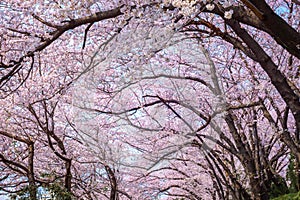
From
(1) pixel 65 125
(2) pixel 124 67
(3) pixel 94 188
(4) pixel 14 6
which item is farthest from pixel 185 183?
(4) pixel 14 6

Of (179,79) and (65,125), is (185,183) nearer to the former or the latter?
(65,125)

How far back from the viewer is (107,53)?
5.10 metres

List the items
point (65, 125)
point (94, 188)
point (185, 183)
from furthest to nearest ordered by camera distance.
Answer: point (185, 183)
point (94, 188)
point (65, 125)

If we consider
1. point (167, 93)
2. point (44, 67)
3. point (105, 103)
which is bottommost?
point (105, 103)

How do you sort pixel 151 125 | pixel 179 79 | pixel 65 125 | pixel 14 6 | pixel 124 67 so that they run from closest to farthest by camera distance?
pixel 14 6 → pixel 124 67 → pixel 179 79 → pixel 151 125 → pixel 65 125

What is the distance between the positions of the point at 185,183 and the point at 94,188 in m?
3.85

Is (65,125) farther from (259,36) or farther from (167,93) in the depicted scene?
(259,36)

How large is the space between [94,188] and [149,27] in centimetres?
747

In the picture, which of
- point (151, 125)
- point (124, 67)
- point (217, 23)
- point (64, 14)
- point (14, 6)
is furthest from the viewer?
point (151, 125)

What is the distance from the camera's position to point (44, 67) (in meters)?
8.85

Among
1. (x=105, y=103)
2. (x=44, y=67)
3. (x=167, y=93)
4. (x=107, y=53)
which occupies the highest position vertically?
(x=44, y=67)

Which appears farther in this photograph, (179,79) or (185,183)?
(185,183)

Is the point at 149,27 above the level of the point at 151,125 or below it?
below

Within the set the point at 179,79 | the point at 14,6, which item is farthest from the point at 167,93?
the point at 14,6
